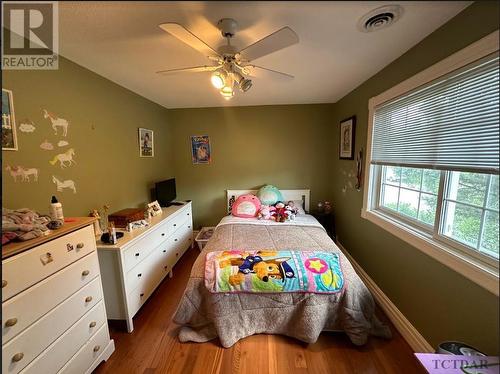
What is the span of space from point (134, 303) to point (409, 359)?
2.13m

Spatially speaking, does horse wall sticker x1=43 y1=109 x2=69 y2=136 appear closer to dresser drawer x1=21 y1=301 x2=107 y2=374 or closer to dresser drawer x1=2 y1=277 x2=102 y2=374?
dresser drawer x1=2 y1=277 x2=102 y2=374

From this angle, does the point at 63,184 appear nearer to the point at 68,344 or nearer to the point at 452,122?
the point at 68,344

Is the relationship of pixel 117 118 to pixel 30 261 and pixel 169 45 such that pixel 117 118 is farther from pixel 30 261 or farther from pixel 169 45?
pixel 30 261

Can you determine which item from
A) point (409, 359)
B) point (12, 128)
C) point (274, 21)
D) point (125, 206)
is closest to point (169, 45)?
point (274, 21)

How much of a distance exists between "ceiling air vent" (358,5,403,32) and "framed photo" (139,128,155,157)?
2.49 m

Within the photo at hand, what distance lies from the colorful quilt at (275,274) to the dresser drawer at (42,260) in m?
0.85

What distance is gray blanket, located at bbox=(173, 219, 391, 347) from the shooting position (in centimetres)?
161

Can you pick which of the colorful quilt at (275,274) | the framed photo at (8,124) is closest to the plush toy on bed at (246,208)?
the colorful quilt at (275,274)

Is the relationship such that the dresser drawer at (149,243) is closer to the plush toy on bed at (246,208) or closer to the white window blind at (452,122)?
the plush toy on bed at (246,208)

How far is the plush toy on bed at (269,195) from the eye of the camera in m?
3.31

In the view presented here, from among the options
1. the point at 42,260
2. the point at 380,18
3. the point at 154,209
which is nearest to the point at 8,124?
the point at 42,260

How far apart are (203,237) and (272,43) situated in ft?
8.89

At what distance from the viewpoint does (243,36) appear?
1480mm

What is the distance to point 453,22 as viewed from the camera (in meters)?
1.31
